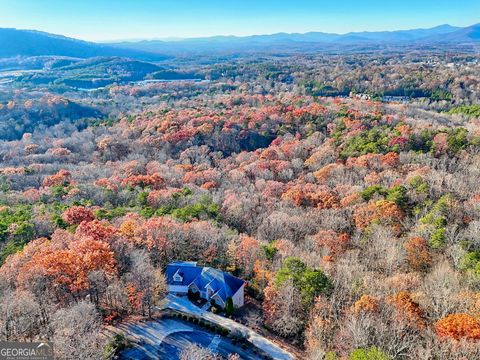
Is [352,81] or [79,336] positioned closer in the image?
[79,336]

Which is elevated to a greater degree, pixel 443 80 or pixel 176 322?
pixel 443 80

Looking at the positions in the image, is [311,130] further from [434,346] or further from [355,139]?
[434,346]

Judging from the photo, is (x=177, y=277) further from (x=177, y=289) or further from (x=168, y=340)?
(x=168, y=340)

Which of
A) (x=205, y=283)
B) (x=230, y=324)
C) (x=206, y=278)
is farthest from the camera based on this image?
(x=206, y=278)

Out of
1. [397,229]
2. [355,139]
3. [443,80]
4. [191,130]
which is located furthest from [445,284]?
[443,80]

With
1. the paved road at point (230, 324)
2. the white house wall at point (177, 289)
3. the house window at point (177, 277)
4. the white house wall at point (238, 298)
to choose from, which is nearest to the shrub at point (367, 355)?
the paved road at point (230, 324)

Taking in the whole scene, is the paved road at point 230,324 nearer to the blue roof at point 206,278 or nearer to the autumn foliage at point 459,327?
the blue roof at point 206,278

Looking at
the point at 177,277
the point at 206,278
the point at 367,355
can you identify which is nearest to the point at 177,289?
the point at 177,277
